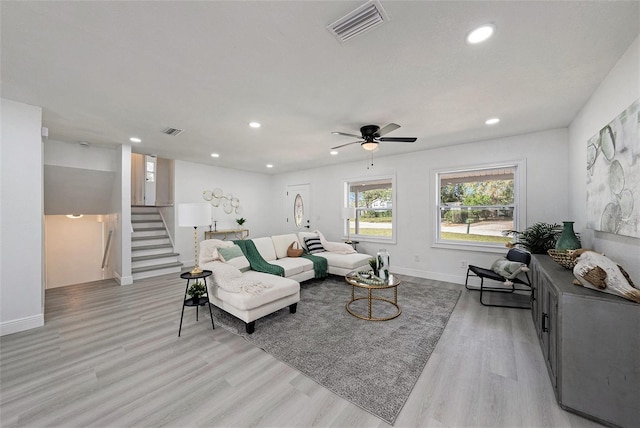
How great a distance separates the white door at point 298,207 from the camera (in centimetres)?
694

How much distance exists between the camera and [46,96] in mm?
2592

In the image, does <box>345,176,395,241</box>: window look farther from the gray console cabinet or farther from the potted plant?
the potted plant

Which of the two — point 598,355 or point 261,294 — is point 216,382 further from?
point 598,355

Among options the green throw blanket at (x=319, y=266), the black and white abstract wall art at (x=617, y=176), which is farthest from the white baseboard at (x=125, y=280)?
the black and white abstract wall art at (x=617, y=176)

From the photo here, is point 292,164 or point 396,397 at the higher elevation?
point 292,164

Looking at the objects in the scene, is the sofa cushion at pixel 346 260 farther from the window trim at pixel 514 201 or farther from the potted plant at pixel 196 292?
the potted plant at pixel 196 292

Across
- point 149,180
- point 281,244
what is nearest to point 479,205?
point 281,244

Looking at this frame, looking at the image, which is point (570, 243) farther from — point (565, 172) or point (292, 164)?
point (292, 164)

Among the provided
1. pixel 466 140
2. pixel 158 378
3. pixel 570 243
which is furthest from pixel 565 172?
pixel 158 378

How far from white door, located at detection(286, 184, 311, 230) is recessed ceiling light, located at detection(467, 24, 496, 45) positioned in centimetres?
538

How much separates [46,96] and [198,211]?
76.6 inches

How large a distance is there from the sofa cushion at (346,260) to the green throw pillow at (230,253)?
5.62 feet

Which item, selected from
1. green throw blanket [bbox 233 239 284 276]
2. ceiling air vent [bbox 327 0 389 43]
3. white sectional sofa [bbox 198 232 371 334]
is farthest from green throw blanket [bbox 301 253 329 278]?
ceiling air vent [bbox 327 0 389 43]

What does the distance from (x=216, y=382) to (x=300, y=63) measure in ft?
8.83
